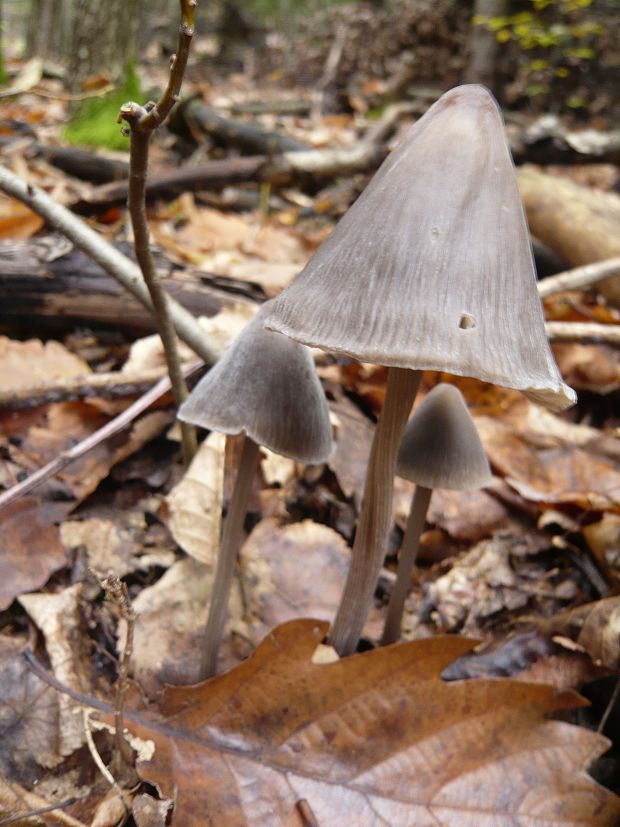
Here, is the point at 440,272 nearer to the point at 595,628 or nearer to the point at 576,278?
the point at 595,628

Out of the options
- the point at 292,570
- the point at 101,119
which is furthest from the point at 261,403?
the point at 101,119

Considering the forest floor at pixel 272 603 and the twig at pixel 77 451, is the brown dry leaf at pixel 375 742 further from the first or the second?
the twig at pixel 77 451

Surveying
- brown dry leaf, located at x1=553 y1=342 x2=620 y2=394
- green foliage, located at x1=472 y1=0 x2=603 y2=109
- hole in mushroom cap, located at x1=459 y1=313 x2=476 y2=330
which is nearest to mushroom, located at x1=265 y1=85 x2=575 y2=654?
hole in mushroom cap, located at x1=459 y1=313 x2=476 y2=330

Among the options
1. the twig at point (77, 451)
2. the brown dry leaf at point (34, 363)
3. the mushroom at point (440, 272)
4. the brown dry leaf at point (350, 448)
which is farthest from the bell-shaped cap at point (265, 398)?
the brown dry leaf at point (34, 363)

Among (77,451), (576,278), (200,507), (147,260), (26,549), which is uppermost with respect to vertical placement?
(147,260)

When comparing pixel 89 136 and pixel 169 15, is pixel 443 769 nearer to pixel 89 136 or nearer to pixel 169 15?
pixel 89 136
